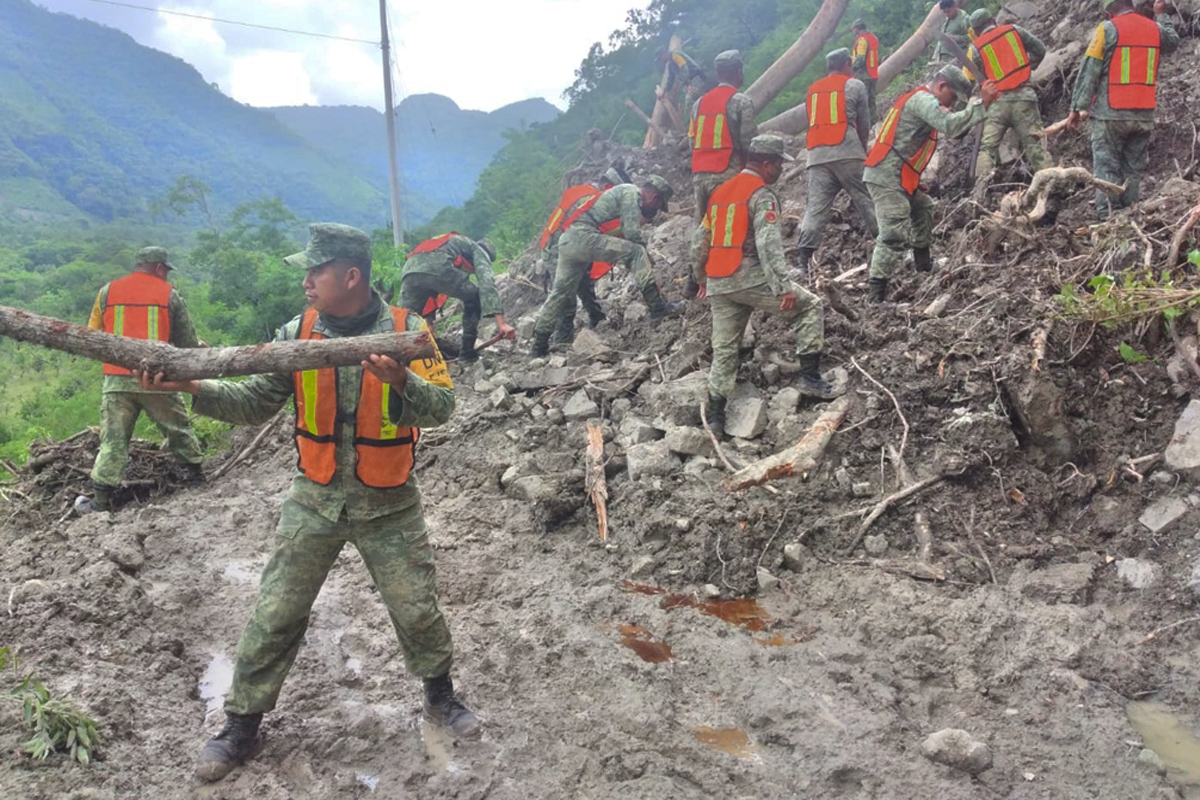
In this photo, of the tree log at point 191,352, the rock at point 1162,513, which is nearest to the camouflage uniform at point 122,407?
the tree log at point 191,352

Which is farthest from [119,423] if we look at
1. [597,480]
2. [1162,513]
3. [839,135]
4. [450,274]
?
[1162,513]

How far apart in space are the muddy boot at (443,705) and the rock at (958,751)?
1.70 m

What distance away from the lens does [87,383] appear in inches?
615

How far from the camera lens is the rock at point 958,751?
2.55 meters

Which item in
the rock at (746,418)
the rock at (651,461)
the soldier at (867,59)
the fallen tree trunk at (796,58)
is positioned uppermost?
the fallen tree trunk at (796,58)

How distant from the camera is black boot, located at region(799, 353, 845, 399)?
16.0ft

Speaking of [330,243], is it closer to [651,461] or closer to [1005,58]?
[651,461]

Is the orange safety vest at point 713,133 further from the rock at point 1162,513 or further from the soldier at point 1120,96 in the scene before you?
the rock at point 1162,513

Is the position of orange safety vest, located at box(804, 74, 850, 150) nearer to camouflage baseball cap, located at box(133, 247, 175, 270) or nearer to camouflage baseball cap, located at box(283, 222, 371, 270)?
camouflage baseball cap, located at box(283, 222, 371, 270)

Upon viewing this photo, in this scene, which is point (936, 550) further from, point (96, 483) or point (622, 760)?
point (96, 483)

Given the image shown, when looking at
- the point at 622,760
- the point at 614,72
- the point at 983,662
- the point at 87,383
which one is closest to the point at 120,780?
the point at 622,760

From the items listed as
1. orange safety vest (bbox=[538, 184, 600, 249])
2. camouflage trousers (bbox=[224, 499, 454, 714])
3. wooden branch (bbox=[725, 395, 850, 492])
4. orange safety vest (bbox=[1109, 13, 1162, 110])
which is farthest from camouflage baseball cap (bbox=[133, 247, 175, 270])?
orange safety vest (bbox=[1109, 13, 1162, 110])

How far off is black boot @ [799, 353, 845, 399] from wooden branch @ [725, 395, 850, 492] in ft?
0.91

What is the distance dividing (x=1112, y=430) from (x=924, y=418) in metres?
0.95
